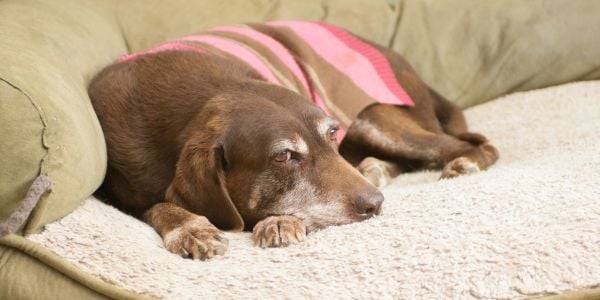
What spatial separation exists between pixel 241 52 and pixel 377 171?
0.65m

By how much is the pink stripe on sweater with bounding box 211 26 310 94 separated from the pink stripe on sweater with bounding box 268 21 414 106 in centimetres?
A: 15

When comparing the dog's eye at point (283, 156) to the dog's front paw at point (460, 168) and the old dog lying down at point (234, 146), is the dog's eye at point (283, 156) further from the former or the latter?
the dog's front paw at point (460, 168)

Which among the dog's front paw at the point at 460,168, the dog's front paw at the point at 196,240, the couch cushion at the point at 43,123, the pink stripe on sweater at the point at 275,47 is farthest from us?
the pink stripe on sweater at the point at 275,47

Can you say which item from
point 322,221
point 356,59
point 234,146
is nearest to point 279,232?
point 322,221

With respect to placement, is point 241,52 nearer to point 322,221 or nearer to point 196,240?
point 322,221

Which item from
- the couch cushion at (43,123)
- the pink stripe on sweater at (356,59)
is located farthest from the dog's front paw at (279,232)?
the pink stripe on sweater at (356,59)

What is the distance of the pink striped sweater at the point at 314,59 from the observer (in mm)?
2715

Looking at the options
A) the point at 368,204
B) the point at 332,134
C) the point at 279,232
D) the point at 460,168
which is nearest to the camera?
the point at 279,232

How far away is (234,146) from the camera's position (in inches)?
83.0

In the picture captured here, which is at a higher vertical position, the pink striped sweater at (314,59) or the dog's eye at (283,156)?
the dog's eye at (283,156)

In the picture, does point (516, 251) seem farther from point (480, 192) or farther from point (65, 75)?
point (65, 75)

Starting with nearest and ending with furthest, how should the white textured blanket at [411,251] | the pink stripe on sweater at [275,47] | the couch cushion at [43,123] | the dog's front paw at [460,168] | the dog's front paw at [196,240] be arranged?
the white textured blanket at [411,251] → the couch cushion at [43,123] → the dog's front paw at [196,240] → the dog's front paw at [460,168] → the pink stripe on sweater at [275,47]

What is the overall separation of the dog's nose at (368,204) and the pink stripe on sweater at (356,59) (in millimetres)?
950

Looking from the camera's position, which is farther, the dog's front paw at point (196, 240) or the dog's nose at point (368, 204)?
the dog's nose at point (368, 204)
